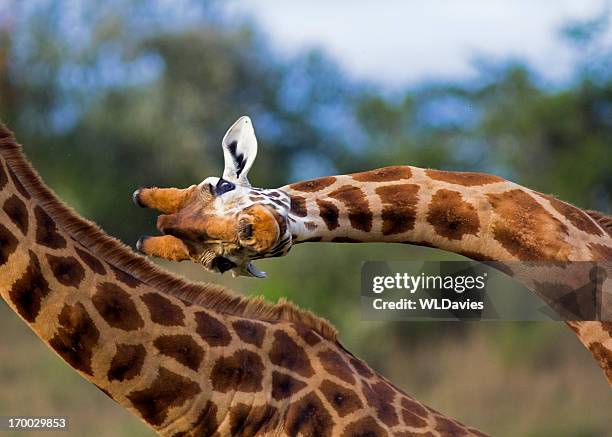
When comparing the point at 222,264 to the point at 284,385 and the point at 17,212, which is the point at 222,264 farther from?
the point at 17,212

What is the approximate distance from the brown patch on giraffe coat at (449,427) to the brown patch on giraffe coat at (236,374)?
0.58 meters

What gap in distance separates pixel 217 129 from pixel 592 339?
45.2 feet

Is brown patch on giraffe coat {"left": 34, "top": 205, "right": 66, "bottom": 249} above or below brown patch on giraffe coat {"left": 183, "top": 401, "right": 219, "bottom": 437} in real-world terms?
above

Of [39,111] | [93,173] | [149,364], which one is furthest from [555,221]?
[39,111]

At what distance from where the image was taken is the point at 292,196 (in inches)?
145

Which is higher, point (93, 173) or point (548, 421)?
point (93, 173)

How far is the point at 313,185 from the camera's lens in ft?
12.5

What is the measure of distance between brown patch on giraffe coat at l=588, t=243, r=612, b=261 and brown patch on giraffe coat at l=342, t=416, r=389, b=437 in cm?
90

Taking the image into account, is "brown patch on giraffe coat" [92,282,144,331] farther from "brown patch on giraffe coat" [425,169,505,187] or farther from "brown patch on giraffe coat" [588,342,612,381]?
"brown patch on giraffe coat" [588,342,612,381]

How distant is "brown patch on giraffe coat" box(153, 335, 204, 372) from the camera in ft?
11.5

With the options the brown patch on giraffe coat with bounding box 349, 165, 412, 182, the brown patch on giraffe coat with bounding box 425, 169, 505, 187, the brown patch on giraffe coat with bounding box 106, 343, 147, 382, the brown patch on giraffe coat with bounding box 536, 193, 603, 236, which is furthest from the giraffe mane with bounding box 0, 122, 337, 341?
the brown patch on giraffe coat with bounding box 536, 193, 603, 236

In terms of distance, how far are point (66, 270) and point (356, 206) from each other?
37.3 inches

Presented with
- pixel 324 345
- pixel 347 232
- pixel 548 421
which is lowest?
pixel 324 345

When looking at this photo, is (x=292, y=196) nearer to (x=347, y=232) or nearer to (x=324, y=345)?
(x=347, y=232)
